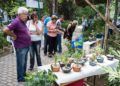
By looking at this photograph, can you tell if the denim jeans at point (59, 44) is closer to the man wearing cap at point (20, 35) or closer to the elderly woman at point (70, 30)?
the elderly woman at point (70, 30)

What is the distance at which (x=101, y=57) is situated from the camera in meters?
6.20

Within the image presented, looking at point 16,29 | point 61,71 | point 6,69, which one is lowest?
point 6,69

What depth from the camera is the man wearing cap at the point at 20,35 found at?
591 centimetres

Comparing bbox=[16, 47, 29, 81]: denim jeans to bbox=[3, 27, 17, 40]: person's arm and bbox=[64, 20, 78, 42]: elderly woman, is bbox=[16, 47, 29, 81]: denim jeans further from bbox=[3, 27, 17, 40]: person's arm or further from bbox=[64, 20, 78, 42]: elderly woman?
bbox=[64, 20, 78, 42]: elderly woman

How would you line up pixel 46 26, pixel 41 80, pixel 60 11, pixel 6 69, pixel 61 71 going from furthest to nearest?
pixel 60 11 < pixel 46 26 < pixel 6 69 < pixel 61 71 < pixel 41 80

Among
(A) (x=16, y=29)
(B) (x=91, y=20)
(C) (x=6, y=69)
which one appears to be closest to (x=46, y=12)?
(B) (x=91, y=20)

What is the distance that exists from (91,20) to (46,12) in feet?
17.1

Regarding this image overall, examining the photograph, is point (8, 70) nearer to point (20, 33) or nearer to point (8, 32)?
point (20, 33)

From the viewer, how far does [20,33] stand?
240 inches

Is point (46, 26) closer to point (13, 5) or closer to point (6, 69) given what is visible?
point (6, 69)

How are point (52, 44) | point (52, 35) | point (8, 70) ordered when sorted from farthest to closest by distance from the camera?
point (52, 44) < point (52, 35) < point (8, 70)

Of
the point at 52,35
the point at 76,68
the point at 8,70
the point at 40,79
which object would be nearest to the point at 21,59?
the point at 76,68

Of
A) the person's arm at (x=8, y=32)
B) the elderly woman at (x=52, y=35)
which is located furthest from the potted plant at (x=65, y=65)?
the elderly woman at (x=52, y=35)

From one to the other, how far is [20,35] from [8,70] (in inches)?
80.9
